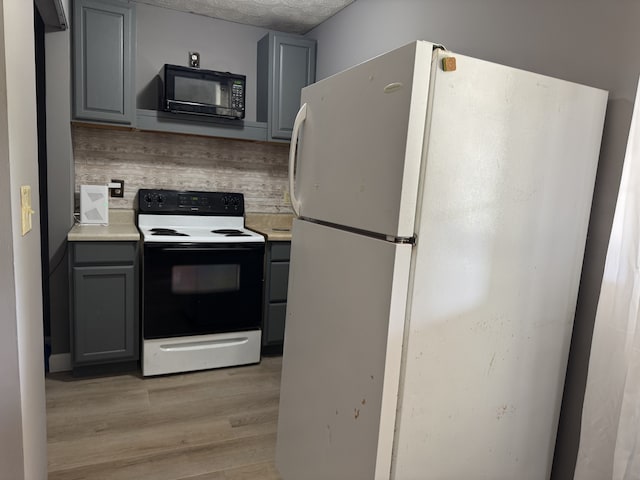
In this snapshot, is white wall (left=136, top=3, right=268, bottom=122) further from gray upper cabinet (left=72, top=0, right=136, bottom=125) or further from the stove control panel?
the stove control panel

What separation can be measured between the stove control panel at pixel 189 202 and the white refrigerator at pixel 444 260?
1.89m

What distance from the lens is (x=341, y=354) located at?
1453 mm

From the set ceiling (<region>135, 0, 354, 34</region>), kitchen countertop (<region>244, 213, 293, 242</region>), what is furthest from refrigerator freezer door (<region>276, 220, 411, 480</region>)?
ceiling (<region>135, 0, 354, 34</region>)

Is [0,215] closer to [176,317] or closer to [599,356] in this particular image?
[599,356]

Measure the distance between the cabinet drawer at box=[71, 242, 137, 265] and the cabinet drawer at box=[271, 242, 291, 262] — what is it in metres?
0.89

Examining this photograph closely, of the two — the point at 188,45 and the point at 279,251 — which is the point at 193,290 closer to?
the point at 279,251

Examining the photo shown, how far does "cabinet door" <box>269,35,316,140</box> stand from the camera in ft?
10.6

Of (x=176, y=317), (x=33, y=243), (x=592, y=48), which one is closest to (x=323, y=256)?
(x=33, y=243)

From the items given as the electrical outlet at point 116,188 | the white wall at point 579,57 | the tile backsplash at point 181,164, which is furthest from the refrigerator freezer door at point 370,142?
Result: the electrical outlet at point 116,188

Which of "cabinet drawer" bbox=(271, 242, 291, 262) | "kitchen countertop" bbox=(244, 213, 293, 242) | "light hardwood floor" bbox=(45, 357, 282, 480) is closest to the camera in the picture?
"light hardwood floor" bbox=(45, 357, 282, 480)

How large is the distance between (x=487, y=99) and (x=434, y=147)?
0.72ft

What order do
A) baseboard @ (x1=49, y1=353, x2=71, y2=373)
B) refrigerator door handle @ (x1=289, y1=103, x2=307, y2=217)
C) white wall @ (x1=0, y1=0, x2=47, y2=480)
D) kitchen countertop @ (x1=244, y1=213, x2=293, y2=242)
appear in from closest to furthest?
white wall @ (x1=0, y1=0, x2=47, y2=480) < refrigerator door handle @ (x1=289, y1=103, x2=307, y2=217) < baseboard @ (x1=49, y1=353, x2=71, y2=373) < kitchen countertop @ (x1=244, y1=213, x2=293, y2=242)

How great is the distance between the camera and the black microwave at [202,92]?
2.88m

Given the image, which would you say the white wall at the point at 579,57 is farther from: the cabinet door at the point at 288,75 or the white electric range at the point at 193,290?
the white electric range at the point at 193,290
